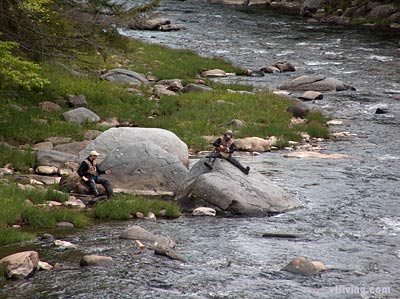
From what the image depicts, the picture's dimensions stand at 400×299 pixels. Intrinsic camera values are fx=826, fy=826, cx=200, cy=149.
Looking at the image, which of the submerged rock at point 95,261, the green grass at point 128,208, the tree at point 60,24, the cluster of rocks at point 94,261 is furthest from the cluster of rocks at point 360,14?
the submerged rock at point 95,261

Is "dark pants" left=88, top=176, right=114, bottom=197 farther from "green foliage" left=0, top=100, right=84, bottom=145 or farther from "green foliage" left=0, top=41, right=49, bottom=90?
"green foliage" left=0, top=100, right=84, bottom=145

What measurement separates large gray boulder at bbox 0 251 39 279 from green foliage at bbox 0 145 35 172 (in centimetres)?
755

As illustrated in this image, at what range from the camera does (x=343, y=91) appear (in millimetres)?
37844

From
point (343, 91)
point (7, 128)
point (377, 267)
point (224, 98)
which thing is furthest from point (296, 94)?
point (377, 267)

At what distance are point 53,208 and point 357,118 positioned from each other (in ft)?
54.7

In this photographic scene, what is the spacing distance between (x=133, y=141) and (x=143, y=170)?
6.86 feet

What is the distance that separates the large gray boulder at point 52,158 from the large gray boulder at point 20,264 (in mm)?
7802

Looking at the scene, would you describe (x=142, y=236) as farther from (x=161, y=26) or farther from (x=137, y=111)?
(x=161, y=26)

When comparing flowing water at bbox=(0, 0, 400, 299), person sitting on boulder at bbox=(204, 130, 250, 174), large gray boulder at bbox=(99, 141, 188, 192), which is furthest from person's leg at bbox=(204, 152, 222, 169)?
flowing water at bbox=(0, 0, 400, 299)

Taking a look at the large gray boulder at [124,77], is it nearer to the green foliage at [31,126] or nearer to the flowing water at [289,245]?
the green foliage at [31,126]

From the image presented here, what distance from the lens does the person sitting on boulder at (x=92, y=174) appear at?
67.6ft

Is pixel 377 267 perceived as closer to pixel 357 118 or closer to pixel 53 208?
pixel 53 208

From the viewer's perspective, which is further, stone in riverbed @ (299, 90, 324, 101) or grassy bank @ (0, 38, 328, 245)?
stone in riverbed @ (299, 90, 324, 101)

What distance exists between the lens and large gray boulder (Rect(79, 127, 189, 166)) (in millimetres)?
23703
